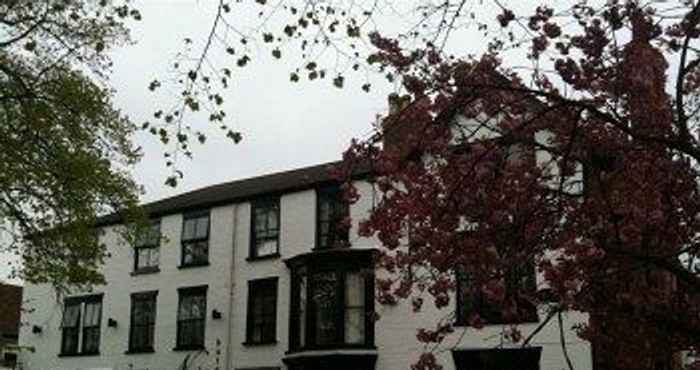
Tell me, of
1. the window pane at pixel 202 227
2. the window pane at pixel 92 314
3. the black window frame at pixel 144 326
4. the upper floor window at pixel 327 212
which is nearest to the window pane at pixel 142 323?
the black window frame at pixel 144 326

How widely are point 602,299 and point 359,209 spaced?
57.8ft

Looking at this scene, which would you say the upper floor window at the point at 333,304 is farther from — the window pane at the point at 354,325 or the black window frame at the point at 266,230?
the black window frame at the point at 266,230

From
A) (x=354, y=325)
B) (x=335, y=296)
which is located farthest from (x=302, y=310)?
(x=354, y=325)

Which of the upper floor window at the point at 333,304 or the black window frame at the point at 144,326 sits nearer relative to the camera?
the upper floor window at the point at 333,304

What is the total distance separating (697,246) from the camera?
40.3 ft

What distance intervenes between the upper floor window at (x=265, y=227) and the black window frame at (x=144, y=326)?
466cm

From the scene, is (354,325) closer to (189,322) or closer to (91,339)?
(189,322)

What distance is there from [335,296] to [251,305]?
3660 mm

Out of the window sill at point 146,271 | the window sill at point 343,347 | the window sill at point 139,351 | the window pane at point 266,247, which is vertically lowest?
the window sill at point 343,347

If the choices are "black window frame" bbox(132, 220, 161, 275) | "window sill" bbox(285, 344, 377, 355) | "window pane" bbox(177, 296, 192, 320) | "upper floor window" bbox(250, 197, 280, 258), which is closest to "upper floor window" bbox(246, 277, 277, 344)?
"upper floor window" bbox(250, 197, 280, 258)

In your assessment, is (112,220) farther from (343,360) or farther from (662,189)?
(662,189)

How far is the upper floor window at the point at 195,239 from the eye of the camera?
34719 millimetres

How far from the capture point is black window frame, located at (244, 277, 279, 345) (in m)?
31.8

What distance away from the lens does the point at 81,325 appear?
123ft
